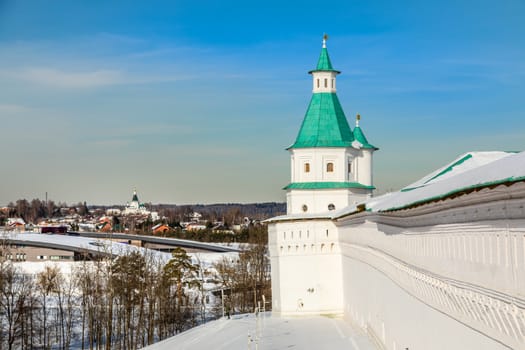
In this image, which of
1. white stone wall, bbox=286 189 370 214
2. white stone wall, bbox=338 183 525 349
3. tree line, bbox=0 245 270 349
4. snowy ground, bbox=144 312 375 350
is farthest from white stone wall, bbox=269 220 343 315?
white stone wall, bbox=338 183 525 349

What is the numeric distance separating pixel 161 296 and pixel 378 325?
77.8 feet

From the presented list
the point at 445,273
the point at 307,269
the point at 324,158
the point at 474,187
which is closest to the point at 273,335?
the point at 307,269

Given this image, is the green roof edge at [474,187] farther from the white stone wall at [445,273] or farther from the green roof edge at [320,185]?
the green roof edge at [320,185]

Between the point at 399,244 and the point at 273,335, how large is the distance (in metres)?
14.5

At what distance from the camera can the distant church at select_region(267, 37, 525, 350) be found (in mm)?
8586

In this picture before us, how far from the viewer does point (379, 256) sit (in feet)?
71.7

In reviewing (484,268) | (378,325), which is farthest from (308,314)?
(484,268)

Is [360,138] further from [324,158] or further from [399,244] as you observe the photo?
[399,244]

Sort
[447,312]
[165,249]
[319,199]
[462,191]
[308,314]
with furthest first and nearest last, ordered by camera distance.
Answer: [165,249], [319,199], [308,314], [447,312], [462,191]

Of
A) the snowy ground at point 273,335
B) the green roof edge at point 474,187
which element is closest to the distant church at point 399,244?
the green roof edge at point 474,187

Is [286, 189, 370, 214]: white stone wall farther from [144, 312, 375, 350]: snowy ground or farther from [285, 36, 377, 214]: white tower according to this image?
[144, 312, 375, 350]: snowy ground

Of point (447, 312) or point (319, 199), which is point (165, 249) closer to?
point (319, 199)

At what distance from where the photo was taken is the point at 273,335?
104 feet

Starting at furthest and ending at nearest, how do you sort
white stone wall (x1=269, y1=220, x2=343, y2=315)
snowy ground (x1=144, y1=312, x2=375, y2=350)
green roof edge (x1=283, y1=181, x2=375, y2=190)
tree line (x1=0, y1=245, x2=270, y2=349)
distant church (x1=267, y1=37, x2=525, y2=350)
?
tree line (x1=0, y1=245, x2=270, y2=349) → green roof edge (x1=283, y1=181, x2=375, y2=190) → white stone wall (x1=269, y1=220, x2=343, y2=315) → snowy ground (x1=144, y1=312, x2=375, y2=350) → distant church (x1=267, y1=37, x2=525, y2=350)
